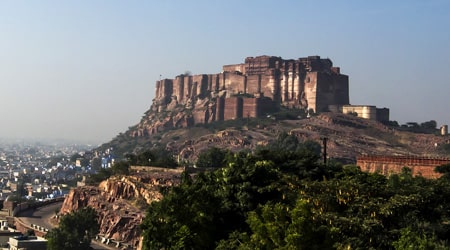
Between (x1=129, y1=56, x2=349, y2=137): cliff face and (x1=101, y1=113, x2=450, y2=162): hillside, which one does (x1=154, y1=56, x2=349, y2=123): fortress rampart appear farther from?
(x1=101, y1=113, x2=450, y2=162): hillside

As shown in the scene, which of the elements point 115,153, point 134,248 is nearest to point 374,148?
point 134,248

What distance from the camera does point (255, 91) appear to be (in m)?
83.2

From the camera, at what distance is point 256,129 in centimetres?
7256

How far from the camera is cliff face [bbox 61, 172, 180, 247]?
37431mm

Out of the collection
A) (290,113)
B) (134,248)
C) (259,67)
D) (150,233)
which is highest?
(259,67)

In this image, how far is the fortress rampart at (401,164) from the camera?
108ft

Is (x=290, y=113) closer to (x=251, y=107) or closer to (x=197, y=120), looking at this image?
(x=251, y=107)

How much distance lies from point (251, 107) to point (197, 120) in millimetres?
9880

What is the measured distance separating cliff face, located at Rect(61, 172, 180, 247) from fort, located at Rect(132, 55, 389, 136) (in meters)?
37.1

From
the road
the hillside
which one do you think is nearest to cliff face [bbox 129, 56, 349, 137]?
the hillside

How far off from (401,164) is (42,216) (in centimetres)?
2422

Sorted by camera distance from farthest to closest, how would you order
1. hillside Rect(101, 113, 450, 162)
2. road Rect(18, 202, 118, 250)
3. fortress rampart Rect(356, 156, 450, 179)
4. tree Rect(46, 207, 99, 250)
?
hillside Rect(101, 113, 450, 162), road Rect(18, 202, 118, 250), fortress rampart Rect(356, 156, 450, 179), tree Rect(46, 207, 99, 250)

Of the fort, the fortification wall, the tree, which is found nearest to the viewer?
the tree

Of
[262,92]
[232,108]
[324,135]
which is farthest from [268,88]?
[324,135]
